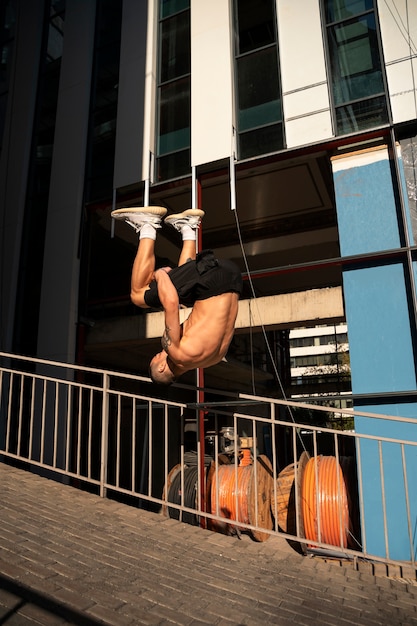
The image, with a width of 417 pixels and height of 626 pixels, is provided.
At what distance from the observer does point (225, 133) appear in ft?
30.3

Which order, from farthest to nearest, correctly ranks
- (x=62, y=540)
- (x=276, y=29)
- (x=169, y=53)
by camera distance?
(x=169, y=53), (x=276, y=29), (x=62, y=540)

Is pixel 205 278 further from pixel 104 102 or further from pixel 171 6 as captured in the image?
pixel 171 6

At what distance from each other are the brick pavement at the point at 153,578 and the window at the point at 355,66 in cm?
715

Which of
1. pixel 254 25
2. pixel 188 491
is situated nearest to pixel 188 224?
pixel 188 491

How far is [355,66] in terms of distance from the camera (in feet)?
27.3

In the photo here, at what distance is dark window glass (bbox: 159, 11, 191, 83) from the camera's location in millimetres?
10375

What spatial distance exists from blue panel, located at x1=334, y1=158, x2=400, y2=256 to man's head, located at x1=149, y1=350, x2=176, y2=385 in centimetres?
455

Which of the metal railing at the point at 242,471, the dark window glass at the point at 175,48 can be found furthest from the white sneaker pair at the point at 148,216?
the dark window glass at the point at 175,48

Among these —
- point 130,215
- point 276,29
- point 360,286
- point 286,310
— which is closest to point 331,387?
point 286,310

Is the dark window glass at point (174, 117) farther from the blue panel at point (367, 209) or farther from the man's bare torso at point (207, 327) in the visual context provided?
the man's bare torso at point (207, 327)

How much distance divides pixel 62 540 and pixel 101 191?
883 centimetres

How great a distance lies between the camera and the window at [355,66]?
8.00m

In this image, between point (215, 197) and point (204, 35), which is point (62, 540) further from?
point (204, 35)

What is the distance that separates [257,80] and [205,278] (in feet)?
22.4
